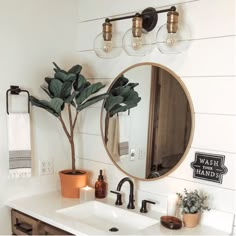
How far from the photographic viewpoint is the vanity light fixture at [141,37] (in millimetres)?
1841

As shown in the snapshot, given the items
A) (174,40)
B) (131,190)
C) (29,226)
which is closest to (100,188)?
(131,190)

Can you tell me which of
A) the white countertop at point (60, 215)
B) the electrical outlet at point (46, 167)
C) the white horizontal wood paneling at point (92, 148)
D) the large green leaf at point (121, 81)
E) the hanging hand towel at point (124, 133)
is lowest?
the white countertop at point (60, 215)

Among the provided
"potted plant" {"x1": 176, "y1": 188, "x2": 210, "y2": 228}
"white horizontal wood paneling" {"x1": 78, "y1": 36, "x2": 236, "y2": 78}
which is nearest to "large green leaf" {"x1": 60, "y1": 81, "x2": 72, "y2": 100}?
"white horizontal wood paneling" {"x1": 78, "y1": 36, "x2": 236, "y2": 78}

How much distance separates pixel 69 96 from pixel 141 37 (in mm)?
591

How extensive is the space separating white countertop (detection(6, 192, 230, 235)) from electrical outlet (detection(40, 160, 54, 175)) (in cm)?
15

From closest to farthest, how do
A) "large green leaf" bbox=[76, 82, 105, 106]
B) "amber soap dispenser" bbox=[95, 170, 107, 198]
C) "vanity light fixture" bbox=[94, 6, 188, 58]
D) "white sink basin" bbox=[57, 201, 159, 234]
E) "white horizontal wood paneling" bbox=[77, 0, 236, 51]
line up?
"white horizontal wood paneling" bbox=[77, 0, 236, 51] → "vanity light fixture" bbox=[94, 6, 188, 58] → "white sink basin" bbox=[57, 201, 159, 234] → "large green leaf" bbox=[76, 82, 105, 106] → "amber soap dispenser" bbox=[95, 170, 107, 198]

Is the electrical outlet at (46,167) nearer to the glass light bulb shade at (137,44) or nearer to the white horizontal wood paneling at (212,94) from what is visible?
the glass light bulb shade at (137,44)

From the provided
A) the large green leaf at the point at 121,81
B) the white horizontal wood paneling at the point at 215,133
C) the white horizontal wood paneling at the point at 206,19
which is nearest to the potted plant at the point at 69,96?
the large green leaf at the point at 121,81

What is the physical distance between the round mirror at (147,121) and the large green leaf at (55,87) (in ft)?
1.17

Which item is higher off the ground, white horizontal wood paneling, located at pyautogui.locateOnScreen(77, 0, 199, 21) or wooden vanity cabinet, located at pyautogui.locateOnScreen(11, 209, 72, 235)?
white horizontal wood paneling, located at pyautogui.locateOnScreen(77, 0, 199, 21)

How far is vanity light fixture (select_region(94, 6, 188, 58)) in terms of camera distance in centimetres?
184

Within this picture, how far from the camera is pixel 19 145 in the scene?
210 centimetres

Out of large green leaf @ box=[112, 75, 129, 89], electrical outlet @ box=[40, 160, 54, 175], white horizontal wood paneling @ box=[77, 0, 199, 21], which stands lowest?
electrical outlet @ box=[40, 160, 54, 175]

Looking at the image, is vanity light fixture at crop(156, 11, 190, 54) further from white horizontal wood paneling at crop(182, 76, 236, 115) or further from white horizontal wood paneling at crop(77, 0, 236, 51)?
white horizontal wood paneling at crop(182, 76, 236, 115)
